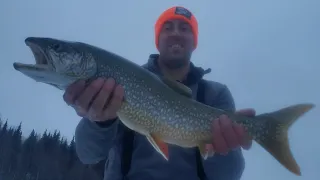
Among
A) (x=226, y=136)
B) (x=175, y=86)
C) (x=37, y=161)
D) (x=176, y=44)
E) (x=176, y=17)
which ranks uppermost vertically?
(x=176, y=17)

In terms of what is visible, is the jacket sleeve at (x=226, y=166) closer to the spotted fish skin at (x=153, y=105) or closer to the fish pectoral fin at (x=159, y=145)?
the spotted fish skin at (x=153, y=105)

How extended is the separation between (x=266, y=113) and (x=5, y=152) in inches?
3155

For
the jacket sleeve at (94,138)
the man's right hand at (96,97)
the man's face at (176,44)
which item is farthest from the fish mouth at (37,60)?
the man's face at (176,44)

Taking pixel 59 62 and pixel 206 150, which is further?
pixel 206 150

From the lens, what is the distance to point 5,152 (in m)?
76.9

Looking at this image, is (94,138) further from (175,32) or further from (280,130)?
(175,32)

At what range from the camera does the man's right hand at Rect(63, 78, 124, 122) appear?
4.46 meters

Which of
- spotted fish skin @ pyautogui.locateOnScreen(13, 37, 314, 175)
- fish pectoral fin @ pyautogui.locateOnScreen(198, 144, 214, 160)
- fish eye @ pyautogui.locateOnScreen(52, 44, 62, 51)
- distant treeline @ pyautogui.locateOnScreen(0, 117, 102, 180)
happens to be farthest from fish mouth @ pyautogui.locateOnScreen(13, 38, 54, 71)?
distant treeline @ pyautogui.locateOnScreen(0, 117, 102, 180)

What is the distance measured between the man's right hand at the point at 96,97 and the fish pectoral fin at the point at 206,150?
123 centimetres

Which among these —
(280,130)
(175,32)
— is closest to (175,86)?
(280,130)

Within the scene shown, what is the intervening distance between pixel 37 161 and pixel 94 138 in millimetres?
75331

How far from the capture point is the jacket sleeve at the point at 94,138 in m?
4.97

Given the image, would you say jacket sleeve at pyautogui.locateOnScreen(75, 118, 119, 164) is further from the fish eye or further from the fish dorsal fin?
the fish eye

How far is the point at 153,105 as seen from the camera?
189 inches
